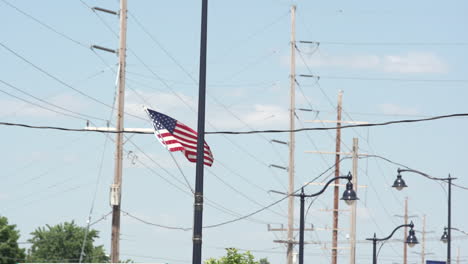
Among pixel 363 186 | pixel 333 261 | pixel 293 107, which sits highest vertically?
pixel 293 107

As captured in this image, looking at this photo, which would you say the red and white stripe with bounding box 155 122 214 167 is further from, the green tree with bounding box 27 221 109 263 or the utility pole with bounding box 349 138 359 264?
the green tree with bounding box 27 221 109 263

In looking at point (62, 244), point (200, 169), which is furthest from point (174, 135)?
point (62, 244)

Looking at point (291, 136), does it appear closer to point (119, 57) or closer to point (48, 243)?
point (119, 57)

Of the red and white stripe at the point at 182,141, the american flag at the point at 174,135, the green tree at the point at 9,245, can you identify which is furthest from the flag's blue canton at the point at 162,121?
the green tree at the point at 9,245

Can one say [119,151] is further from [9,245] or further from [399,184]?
[9,245]

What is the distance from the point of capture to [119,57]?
40.1 metres

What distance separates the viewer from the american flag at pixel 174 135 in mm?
30859

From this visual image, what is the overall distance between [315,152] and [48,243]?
43.6m

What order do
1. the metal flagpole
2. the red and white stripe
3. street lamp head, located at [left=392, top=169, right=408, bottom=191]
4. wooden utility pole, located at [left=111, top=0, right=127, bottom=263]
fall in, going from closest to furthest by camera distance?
1. the metal flagpole
2. the red and white stripe
3. wooden utility pole, located at [left=111, top=0, right=127, bottom=263]
4. street lamp head, located at [left=392, top=169, right=408, bottom=191]

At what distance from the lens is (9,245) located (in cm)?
7988

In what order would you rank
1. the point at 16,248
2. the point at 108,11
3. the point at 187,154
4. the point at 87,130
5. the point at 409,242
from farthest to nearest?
the point at 16,248 → the point at 409,242 → the point at 108,11 → the point at 87,130 → the point at 187,154

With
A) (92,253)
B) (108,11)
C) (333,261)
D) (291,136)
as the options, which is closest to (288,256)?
(333,261)

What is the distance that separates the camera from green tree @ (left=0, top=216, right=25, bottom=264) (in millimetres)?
78938

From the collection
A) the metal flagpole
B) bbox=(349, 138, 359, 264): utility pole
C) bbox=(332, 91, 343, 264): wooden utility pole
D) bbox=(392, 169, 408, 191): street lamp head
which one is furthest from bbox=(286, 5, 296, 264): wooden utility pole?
the metal flagpole
